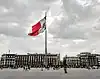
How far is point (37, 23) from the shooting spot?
77.4 meters

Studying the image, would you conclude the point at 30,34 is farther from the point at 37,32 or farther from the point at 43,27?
the point at 43,27

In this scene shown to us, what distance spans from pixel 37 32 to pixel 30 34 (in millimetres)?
2049

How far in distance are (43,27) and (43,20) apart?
11.4ft

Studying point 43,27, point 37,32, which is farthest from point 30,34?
point 43,27

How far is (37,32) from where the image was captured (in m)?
74.1

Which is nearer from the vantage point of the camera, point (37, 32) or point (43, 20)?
point (37, 32)

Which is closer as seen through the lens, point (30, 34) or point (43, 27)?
point (30, 34)

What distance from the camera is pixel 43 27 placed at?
261 ft

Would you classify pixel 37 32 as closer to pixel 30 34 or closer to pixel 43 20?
pixel 30 34

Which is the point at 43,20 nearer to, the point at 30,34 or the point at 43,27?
the point at 43,27

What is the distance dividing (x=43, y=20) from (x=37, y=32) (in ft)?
29.7

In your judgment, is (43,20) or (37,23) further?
(43,20)

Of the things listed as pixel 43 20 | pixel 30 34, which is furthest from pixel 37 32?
pixel 43 20

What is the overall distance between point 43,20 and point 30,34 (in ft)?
34.9
